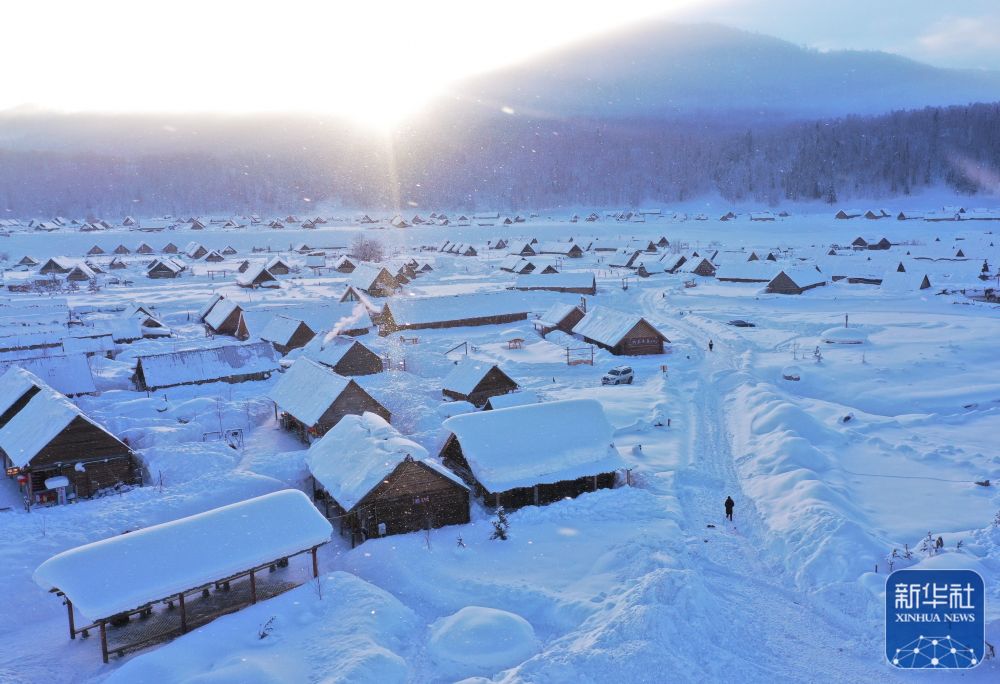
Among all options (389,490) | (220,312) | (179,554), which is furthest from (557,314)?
(179,554)

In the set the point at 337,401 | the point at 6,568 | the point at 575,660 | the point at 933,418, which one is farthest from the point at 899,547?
the point at 6,568

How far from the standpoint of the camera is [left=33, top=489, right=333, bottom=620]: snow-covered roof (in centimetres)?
1316

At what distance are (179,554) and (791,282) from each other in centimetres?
5527

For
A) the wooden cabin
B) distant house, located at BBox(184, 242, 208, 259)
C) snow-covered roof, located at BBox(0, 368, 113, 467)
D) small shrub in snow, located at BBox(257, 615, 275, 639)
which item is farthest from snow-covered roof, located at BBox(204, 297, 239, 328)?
distant house, located at BBox(184, 242, 208, 259)

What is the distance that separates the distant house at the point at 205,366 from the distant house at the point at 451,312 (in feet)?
38.9

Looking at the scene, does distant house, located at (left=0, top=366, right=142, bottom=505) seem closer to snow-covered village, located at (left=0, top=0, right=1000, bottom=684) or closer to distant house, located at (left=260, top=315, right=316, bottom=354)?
snow-covered village, located at (left=0, top=0, right=1000, bottom=684)

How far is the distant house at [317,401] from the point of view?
24516mm

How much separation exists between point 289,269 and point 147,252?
103 feet

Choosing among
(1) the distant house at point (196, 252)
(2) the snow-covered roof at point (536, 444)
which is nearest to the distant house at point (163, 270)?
(1) the distant house at point (196, 252)

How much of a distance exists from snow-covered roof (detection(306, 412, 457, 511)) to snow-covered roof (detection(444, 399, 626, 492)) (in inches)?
65.3

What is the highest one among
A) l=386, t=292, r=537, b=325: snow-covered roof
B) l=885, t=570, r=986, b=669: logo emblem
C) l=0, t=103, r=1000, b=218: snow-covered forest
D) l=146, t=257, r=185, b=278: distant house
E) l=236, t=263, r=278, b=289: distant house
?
l=0, t=103, r=1000, b=218: snow-covered forest

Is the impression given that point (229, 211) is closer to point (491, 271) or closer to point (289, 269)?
point (289, 269)

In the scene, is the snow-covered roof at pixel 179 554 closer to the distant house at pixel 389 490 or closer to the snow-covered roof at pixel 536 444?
the distant house at pixel 389 490

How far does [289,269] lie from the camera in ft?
251
